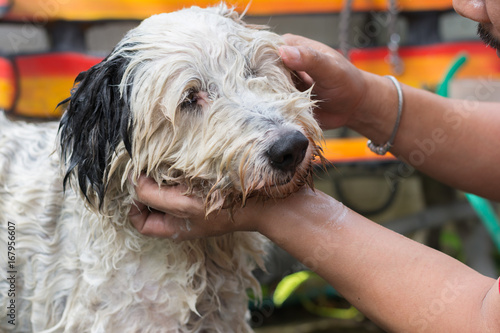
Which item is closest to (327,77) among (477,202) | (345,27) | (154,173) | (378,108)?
(378,108)

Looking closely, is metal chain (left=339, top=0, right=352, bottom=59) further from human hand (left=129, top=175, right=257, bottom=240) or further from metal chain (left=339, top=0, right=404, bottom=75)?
human hand (left=129, top=175, right=257, bottom=240)

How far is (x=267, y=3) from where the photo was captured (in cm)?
425

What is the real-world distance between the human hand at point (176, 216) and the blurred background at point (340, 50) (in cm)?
196

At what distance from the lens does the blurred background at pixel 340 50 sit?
13.1 ft

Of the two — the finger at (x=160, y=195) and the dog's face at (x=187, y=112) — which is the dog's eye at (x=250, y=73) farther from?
the finger at (x=160, y=195)

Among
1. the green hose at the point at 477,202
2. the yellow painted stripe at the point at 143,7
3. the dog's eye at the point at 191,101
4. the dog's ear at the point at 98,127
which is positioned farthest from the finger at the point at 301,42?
the yellow painted stripe at the point at 143,7

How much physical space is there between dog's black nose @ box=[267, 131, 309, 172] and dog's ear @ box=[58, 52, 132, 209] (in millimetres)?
547

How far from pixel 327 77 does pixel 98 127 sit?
0.89 meters

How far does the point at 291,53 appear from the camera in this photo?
1877 millimetres

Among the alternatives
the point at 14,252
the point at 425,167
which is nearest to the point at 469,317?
the point at 425,167

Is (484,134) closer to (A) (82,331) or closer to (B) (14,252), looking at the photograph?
(A) (82,331)

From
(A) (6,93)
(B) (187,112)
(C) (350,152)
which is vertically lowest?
(A) (6,93)

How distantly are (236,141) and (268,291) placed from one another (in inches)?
125

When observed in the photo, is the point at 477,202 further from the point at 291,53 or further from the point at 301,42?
the point at 291,53
